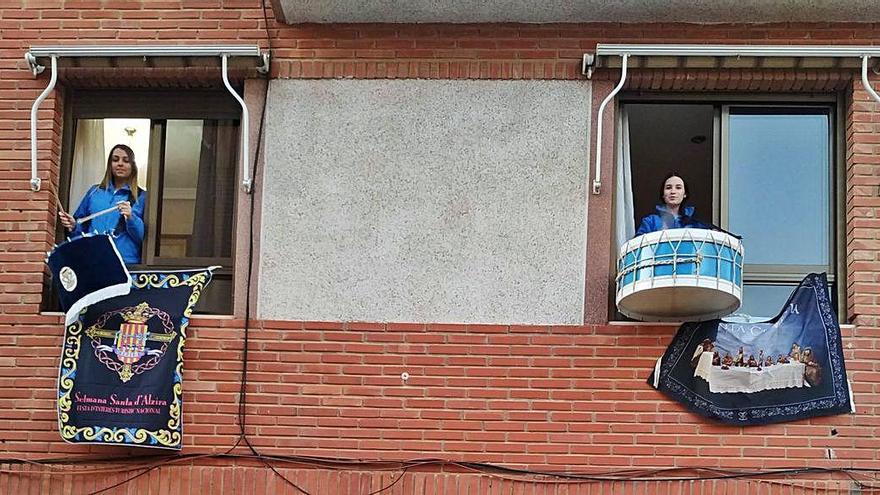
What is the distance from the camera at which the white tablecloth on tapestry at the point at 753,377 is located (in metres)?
10.5

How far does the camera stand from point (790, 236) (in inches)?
438

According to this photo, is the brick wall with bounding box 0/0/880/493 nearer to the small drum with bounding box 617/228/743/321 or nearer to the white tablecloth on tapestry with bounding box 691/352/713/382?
the white tablecloth on tapestry with bounding box 691/352/713/382

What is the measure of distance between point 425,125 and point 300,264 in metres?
1.24

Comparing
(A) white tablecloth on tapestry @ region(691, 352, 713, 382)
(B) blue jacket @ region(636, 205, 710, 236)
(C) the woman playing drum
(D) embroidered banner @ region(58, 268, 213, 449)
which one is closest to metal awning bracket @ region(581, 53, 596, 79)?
(B) blue jacket @ region(636, 205, 710, 236)

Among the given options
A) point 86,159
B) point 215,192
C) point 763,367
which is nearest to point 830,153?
point 763,367

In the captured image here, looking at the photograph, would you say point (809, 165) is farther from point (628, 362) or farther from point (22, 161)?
point (22, 161)

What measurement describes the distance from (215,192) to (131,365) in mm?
1399

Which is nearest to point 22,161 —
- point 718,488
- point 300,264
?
point 300,264

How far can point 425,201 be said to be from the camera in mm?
10945

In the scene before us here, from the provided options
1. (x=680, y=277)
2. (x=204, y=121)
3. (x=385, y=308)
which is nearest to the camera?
(x=680, y=277)

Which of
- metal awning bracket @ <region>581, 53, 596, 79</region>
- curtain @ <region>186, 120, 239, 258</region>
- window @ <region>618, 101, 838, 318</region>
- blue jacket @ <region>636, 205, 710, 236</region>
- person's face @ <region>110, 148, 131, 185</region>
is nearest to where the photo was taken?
blue jacket @ <region>636, 205, 710, 236</region>

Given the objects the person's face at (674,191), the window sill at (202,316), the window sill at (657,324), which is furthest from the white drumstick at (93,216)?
the person's face at (674,191)

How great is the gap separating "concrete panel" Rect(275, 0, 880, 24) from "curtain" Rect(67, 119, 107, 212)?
1.61 meters

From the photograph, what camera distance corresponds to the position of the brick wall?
34.3ft
